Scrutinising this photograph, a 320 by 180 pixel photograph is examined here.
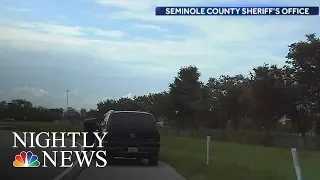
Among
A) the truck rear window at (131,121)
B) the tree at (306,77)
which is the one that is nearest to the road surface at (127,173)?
the truck rear window at (131,121)

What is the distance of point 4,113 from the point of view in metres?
30.7

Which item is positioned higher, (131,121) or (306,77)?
(306,77)

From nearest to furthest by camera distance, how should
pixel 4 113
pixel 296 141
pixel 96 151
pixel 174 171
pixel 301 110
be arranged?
pixel 174 171 → pixel 96 151 → pixel 4 113 → pixel 296 141 → pixel 301 110

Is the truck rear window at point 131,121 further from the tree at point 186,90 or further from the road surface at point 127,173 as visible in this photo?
the tree at point 186,90

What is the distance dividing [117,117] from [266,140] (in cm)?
2868

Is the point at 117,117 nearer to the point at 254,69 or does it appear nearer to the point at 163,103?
the point at 254,69

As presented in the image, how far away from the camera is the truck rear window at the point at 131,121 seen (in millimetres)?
18562

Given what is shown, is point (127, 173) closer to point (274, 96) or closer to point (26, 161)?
point (26, 161)

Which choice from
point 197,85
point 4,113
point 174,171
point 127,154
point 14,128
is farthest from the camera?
point 197,85

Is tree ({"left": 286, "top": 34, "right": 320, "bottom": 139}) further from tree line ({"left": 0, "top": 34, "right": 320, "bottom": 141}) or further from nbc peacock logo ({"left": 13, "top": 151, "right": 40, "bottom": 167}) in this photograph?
nbc peacock logo ({"left": 13, "top": 151, "right": 40, "bottom": 167})

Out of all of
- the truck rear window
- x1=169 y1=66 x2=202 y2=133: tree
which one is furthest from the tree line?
the truck rear window

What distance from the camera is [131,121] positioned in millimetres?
18828

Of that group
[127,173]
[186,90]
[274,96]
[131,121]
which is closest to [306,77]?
[274,96]

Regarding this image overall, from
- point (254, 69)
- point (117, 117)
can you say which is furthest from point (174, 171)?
point (254, 69)
